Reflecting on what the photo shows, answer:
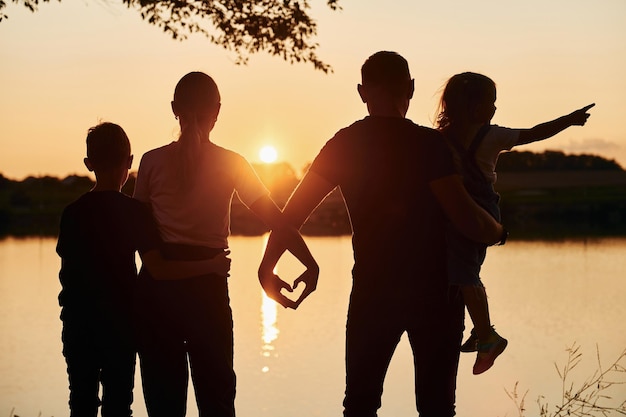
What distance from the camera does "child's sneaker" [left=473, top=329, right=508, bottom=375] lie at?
451cm

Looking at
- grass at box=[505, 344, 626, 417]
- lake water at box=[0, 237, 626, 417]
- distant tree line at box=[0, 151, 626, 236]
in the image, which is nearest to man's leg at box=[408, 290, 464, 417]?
→ grass at box=[505, 344, 626, 417]

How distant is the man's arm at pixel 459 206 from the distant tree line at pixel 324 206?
80755mm

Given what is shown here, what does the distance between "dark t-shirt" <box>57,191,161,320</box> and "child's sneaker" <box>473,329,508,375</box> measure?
188 cm

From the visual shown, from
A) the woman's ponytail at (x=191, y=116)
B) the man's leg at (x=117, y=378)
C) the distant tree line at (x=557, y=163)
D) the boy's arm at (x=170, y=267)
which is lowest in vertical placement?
the man's leg at (x=117, y=378)

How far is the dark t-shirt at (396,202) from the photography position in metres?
3.30

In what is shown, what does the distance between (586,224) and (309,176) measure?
307 ft

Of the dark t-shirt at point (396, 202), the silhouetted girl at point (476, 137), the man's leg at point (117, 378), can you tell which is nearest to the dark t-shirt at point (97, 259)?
the man's leg at point (117, 378)

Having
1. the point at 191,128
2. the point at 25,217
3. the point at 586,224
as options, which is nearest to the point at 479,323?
the point at 191,128

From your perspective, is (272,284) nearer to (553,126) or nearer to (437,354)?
(437,354)

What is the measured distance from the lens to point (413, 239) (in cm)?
330

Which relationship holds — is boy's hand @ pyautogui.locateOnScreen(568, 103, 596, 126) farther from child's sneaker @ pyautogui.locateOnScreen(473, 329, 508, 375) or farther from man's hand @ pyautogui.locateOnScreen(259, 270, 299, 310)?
man's hand @ pyautogui.locateOnScreen(259, 270, 299, 310)

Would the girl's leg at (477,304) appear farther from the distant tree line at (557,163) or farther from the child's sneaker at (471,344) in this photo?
the distant tree line at (557,163)

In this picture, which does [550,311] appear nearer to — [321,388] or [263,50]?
[321,388]

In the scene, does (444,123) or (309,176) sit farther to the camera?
(444,123)
